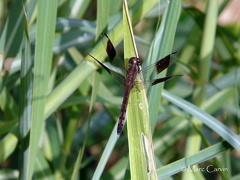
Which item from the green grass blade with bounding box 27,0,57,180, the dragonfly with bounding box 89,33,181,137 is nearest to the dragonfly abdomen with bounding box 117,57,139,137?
the dragonfly with bounding box 89,33,181,137

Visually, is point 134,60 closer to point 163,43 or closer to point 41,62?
point 163,43

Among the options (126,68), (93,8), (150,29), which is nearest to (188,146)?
(126,68)

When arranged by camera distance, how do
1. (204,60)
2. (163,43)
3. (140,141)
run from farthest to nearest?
(204,60) → (163,43) → (140,141)

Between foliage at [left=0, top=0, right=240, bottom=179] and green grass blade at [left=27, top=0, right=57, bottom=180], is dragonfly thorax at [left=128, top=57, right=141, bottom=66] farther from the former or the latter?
green grass blade at [left=27, top=0, right=57, bottom=180]

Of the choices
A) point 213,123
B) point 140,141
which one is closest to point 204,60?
point 213,123

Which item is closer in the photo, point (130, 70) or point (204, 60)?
point (130, 70)

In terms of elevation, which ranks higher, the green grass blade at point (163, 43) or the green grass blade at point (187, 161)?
the green grass blade at point (163, 43)

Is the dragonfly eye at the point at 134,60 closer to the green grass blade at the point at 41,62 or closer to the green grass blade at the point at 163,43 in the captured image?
the green grass blade at the point at 163,43

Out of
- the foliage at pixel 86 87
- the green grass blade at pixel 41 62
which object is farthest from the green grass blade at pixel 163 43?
the green grass blade at pixel 41 62
